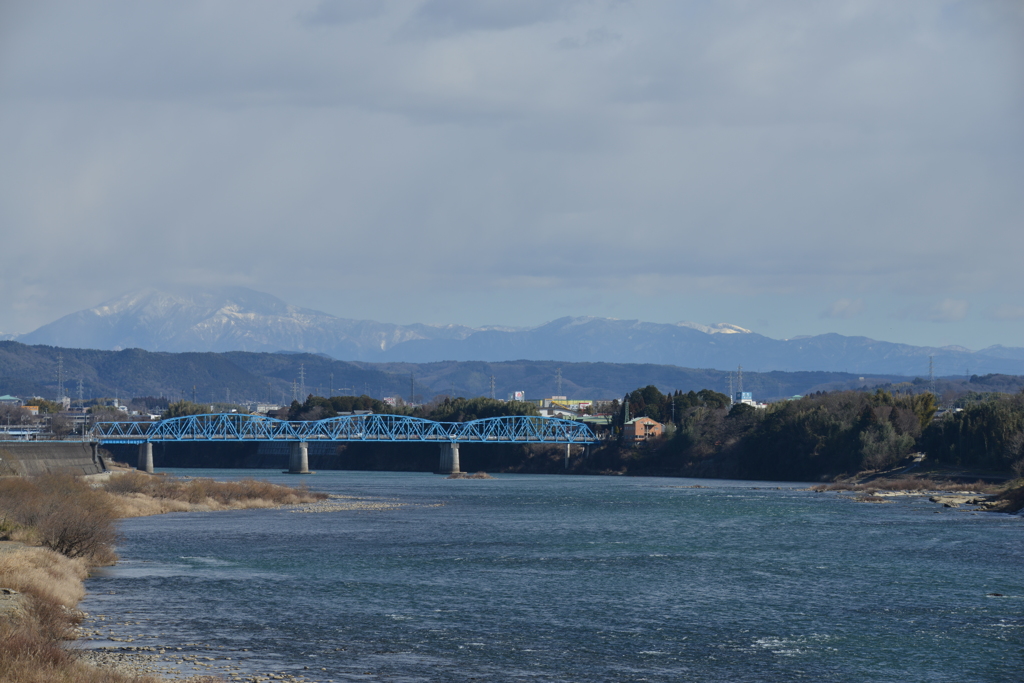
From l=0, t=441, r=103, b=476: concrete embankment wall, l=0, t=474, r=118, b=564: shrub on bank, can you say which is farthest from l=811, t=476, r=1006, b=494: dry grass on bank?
l=0, t=474, r=118, b=564: shrub on bank

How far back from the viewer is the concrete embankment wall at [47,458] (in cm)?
10044

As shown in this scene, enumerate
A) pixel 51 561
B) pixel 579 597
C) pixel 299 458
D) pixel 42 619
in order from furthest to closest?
1. pixel 299 458
2. pixel 579 597
3. pixel 51 561
4. pixel 42 619

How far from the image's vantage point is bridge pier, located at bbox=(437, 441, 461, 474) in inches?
7495

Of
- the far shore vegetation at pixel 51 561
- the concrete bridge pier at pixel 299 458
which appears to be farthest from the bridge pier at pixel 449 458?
the far shore vegetation at pixel 51 561

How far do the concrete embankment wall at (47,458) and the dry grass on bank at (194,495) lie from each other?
24.4 feet

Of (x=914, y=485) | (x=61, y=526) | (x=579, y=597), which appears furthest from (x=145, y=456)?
(x=579, y=597)

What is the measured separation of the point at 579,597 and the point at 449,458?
147917mm

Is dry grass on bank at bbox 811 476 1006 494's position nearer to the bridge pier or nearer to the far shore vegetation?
the far shore vegetation

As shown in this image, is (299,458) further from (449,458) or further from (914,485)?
(914,485)

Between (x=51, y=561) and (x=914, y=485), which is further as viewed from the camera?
(x=914, y=485)

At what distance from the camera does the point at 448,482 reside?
154250mm

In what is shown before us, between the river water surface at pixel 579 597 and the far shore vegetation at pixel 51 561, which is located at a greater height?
the far shore vegetation at pixel 51 561

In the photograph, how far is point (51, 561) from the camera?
44.0 metres

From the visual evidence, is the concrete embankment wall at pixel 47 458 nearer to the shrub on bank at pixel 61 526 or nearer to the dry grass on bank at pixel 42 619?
the shrub on bank at pixel 61 526
